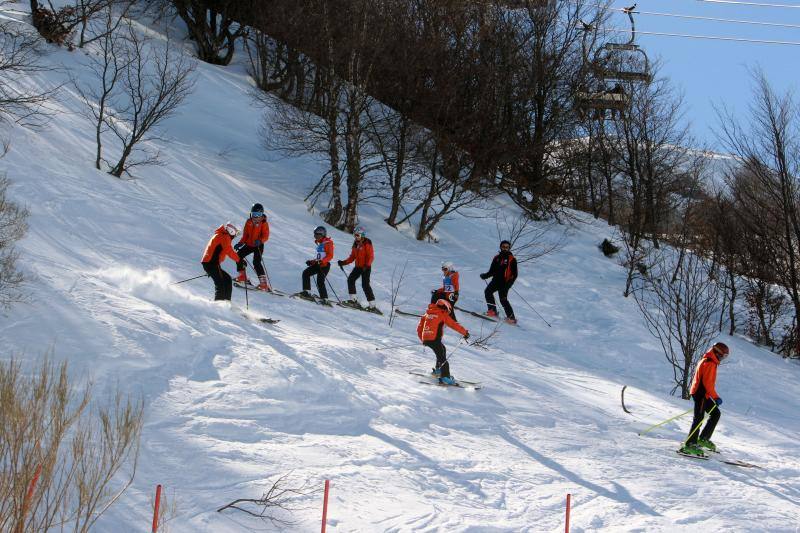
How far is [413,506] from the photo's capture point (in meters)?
7.10

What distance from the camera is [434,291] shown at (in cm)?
1389

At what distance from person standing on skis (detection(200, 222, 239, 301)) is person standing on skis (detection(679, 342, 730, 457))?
700cm

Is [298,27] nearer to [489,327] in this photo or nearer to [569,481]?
[489,327]

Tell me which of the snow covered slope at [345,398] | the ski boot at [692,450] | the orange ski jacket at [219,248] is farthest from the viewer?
the orange ski jacket at [219,248]

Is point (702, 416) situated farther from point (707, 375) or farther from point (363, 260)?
point (363, 260)

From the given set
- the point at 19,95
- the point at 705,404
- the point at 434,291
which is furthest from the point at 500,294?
the point at 19,95

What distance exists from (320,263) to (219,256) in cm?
269

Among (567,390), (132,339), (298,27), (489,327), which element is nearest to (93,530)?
(132,339)

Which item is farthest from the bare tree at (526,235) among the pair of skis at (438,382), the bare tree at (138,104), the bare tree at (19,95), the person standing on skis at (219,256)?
the bare tree at (19,95)

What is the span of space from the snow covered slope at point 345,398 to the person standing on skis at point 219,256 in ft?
1.42

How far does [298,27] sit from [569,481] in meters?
21.7

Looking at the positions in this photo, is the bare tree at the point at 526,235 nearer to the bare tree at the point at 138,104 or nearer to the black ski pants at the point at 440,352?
the bare tree at the point at 138,104

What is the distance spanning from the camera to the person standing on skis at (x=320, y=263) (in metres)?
14.6

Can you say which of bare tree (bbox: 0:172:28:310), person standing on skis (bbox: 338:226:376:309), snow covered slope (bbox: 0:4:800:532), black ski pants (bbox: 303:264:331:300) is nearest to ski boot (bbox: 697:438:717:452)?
snow covered slope (bbox: 0:4:800:532)
